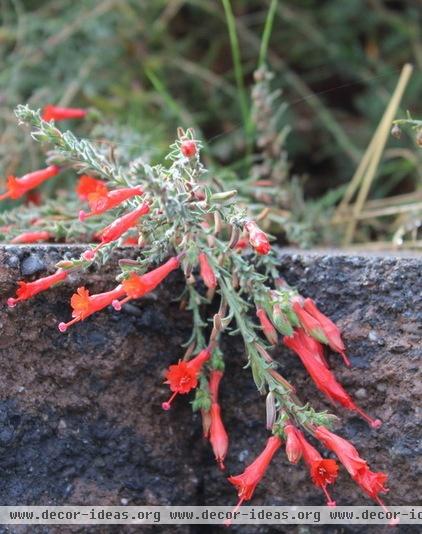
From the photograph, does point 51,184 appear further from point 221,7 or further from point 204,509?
point 204,509

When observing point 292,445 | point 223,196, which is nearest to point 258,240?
point 223,196

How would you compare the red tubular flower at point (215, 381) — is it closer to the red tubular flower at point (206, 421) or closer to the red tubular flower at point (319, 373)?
the red tubular flower at point (206, 421)

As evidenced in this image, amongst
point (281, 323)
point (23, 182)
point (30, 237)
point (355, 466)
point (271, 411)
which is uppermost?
point (23, 182)

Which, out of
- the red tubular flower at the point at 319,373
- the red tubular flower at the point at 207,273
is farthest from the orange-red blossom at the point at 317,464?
the red tubular flower at the point at 207,273

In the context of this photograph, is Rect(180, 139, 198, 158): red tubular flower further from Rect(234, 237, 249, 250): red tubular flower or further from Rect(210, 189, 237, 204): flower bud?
Rect(234, 237, 249, 250): red tubular flower

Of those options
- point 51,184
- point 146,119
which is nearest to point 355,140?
point 146,119

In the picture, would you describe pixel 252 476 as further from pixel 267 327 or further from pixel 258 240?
pixel 258 240
